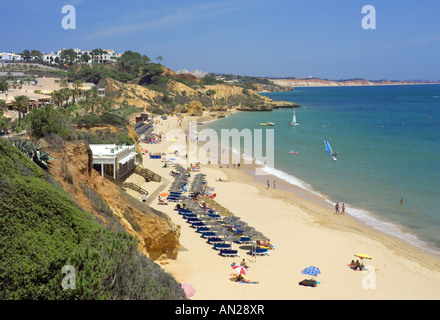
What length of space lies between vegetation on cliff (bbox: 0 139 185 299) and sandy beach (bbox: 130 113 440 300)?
496cm

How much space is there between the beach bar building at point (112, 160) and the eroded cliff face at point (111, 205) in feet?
24.5

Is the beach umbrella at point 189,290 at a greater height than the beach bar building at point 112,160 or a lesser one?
lesser

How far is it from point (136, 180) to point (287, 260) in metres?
12.7

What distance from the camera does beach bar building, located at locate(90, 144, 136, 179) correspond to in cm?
2117

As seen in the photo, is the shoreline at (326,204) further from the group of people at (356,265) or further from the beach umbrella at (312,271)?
the beach umbrella at (312,271)

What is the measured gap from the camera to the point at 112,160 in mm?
21297

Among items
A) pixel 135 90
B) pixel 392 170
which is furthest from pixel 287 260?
pixel 135 90

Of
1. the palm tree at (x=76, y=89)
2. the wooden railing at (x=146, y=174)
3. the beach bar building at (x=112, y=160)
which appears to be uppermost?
the palm tree at (x=76, y=89)

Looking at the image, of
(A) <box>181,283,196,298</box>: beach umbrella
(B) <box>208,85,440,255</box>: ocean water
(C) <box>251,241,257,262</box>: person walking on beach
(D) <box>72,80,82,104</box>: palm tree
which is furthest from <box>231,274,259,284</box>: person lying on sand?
(D) <box>72,80,82,104</box>: palm tree

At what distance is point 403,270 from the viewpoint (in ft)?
49.6

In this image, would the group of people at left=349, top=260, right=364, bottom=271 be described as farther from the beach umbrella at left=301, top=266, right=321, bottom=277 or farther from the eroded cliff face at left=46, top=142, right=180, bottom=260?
the eroded cliff face at left=46, top=142, right=180, bottom=260

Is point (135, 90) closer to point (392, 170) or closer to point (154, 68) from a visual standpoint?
point (154, 68)

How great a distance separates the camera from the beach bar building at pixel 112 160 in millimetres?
21172

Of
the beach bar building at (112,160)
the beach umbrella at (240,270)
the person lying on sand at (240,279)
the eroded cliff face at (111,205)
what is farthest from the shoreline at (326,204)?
the eroded cliff face at (111,205)
